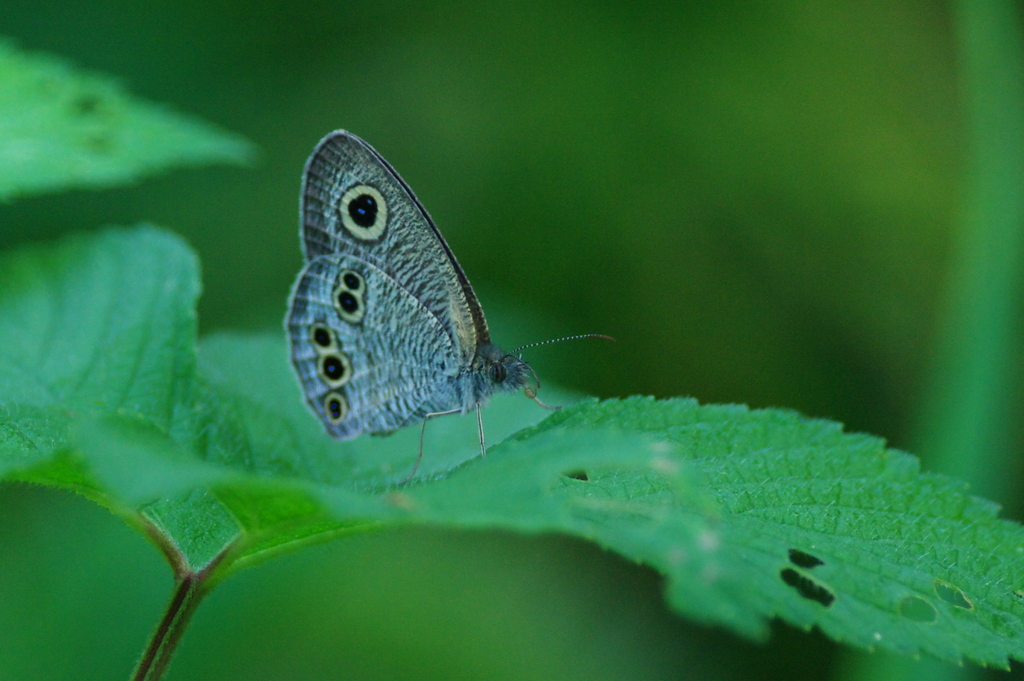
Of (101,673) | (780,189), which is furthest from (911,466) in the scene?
(780,189)

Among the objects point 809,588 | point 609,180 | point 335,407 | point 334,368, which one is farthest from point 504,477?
point 609,180

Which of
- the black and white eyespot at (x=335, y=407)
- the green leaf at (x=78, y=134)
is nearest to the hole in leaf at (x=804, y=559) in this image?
the black and white eyespot at (x=335, y=407)

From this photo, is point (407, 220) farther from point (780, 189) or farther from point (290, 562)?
point (780, 189)

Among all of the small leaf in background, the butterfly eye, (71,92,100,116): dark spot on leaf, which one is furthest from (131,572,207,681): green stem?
(71,92,100,116): dark spot on leaf

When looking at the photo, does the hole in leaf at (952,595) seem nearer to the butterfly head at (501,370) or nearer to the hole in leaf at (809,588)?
the hole in leaf at (809,588)

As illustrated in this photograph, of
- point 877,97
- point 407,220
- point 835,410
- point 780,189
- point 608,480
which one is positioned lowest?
point 835,410

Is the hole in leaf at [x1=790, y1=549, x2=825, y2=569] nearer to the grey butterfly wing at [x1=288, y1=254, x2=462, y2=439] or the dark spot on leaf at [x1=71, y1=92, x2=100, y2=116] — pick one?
the grey butterfly wing at [x1=288, y1=254, x2=462, y2=439]
